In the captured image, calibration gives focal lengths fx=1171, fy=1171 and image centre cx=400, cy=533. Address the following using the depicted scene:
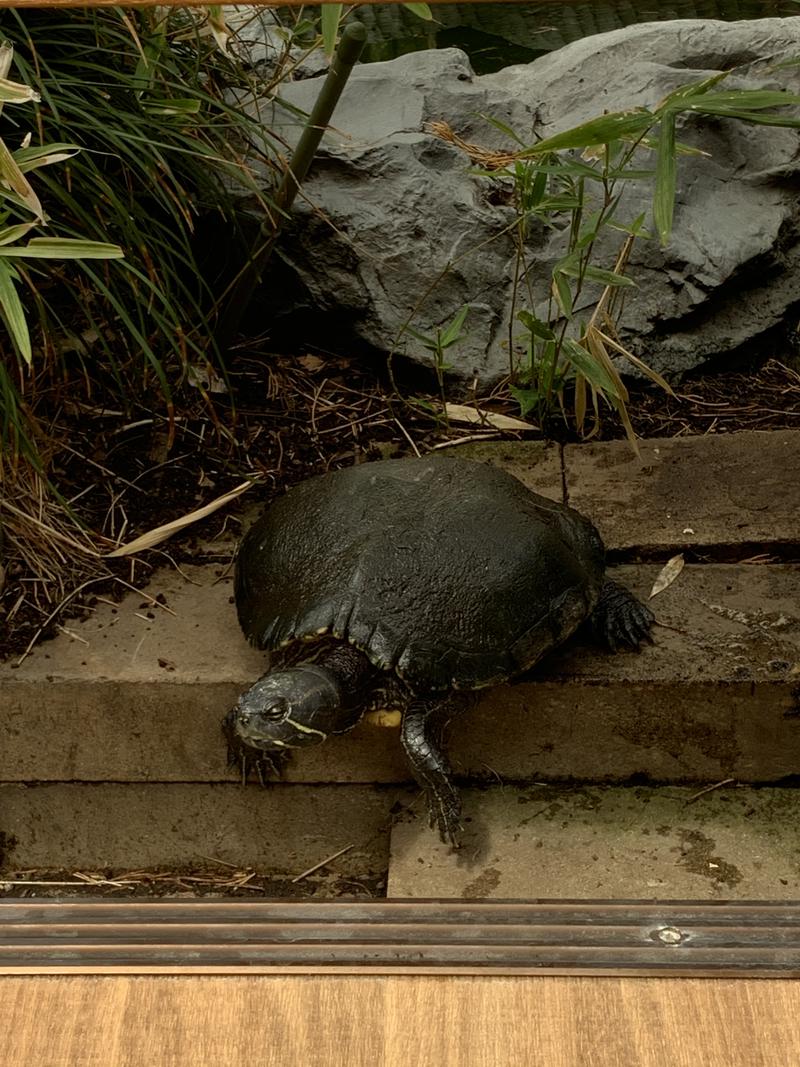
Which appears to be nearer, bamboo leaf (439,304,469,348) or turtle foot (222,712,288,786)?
→ turtle foot (222,712,288,786)

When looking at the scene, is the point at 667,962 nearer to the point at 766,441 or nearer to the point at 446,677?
the point at 446,677

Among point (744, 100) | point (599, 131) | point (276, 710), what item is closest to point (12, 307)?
point (276, 710)

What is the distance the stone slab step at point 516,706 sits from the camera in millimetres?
2490

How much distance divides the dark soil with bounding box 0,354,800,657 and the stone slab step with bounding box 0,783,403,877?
41 centimetres

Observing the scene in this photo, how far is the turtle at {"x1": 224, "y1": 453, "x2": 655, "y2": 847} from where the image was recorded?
229 centimetres

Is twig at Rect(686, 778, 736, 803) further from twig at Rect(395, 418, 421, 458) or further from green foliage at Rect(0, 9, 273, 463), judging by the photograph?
green foliage at Rect(0, 9, 273, 463)

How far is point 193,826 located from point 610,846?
97cm

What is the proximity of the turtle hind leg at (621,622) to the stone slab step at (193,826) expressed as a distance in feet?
1.99

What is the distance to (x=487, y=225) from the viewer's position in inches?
138

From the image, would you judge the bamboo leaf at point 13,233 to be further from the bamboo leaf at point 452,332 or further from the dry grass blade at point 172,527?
the bamboo leaf at point 452,332

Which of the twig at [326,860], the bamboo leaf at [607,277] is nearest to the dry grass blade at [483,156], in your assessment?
the bamboo leaf at [607,277]

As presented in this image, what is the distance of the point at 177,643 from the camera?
8.64 ft

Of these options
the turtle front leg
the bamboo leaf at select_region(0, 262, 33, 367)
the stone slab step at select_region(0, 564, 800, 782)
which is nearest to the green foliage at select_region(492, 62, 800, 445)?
the stone slab step at select_region(0, 564, 800, 782)

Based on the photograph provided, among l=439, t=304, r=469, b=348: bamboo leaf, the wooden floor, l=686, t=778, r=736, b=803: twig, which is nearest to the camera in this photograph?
the wooden floor
